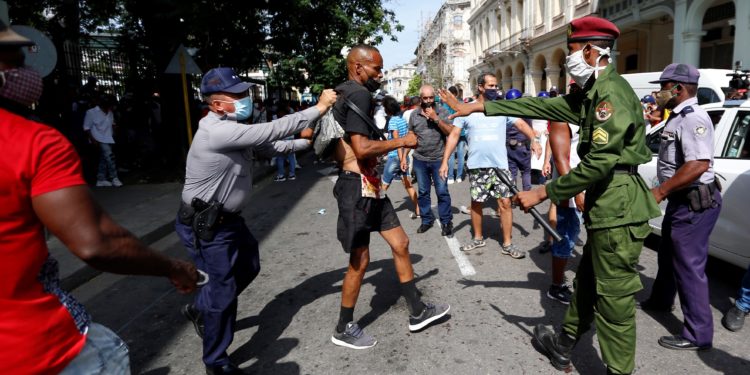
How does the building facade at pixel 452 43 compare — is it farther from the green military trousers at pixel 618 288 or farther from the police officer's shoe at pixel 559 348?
the green military trousers at pixel 618 288

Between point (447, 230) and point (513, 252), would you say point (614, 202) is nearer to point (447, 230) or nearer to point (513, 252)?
point (513, 252)

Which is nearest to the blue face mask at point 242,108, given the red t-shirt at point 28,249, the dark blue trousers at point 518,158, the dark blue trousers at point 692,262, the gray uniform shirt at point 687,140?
the red t-shirt at point 28,249

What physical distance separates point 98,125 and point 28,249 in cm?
1013

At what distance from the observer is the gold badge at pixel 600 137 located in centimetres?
245

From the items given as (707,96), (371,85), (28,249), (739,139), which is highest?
(371,85)

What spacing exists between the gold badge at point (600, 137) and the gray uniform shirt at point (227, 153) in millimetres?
1591

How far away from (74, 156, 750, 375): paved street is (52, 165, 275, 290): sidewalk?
0.20 m

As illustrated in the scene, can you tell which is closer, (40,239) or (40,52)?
(40,239)

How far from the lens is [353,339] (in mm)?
3432

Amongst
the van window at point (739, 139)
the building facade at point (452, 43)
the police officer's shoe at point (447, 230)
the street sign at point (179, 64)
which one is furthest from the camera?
the building facade at point (452, 43)

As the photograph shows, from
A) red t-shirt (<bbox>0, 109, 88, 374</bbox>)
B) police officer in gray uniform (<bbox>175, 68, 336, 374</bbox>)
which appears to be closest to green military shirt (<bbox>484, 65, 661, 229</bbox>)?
police officer in gray uniform (<bbox>175, 68, 336, 374</bbox>)

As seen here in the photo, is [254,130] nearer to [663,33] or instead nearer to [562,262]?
[562,262]

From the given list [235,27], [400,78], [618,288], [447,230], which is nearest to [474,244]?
[447,230]

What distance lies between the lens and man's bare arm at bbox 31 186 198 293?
1.34m
